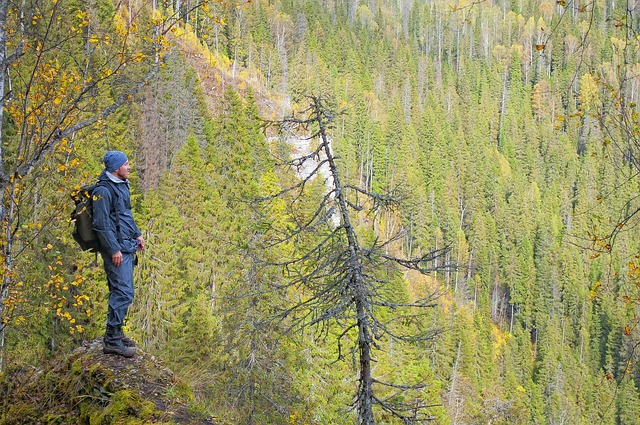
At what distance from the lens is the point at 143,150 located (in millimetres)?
26266

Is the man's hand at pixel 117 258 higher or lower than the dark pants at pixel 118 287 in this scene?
higher

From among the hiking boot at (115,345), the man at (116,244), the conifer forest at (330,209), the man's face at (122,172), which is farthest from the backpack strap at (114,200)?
the hiking boot at (115,345)

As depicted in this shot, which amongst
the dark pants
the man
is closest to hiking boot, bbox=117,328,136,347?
the man

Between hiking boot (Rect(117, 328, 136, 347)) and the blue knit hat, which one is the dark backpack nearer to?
the blue knit hat

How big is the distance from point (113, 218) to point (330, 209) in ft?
8.57

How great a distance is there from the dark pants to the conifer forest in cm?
41

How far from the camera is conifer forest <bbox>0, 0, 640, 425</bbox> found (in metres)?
4.82

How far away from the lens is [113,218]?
14.9 feet

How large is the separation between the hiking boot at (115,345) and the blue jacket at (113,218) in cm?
68

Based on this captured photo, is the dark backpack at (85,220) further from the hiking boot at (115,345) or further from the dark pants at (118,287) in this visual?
the hiking boot at (115,345)

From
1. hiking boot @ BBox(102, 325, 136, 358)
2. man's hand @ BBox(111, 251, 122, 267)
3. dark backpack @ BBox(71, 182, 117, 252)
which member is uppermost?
dark backpack @ BBox(71, 182, 117, 252)

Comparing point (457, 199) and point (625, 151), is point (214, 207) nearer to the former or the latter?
point (625, 151)

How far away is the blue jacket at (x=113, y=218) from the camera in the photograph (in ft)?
14.3

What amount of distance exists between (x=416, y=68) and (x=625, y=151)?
9298cm
